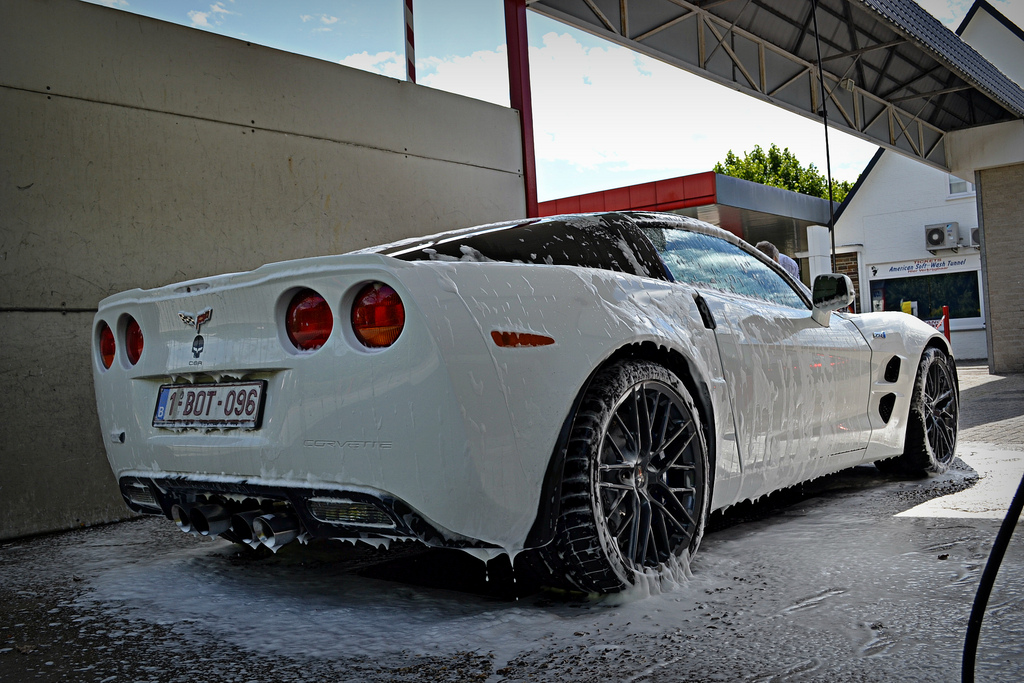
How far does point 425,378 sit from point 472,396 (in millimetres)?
131

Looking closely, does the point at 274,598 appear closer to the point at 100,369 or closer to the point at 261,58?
the point at 100,369

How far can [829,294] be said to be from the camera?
12.6ft

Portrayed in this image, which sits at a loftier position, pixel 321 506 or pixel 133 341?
pixel 133 341

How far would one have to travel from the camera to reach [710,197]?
20.3 m

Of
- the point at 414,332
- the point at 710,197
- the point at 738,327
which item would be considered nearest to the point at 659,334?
the point at 738,327

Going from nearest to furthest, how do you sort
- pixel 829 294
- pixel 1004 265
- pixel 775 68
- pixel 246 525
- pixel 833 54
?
pixel 246 525 < pixel 829 294 < pixel 833 54 < pixel 775 68 < pixel 1004 265

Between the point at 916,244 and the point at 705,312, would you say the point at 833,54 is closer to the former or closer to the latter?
the point at 705,312

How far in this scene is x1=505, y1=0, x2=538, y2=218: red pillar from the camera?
689 centimetres

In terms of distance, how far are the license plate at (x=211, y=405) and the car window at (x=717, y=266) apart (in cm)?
157

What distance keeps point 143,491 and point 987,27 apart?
21.5m

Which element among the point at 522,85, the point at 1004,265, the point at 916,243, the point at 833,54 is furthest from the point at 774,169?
the point at 522,85

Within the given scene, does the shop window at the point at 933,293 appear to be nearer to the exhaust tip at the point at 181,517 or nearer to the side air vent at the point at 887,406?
the side air vent at the point at 887,406

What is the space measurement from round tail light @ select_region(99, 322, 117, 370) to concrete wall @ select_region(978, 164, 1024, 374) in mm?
14685

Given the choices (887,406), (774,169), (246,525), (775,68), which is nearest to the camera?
(246,525)
